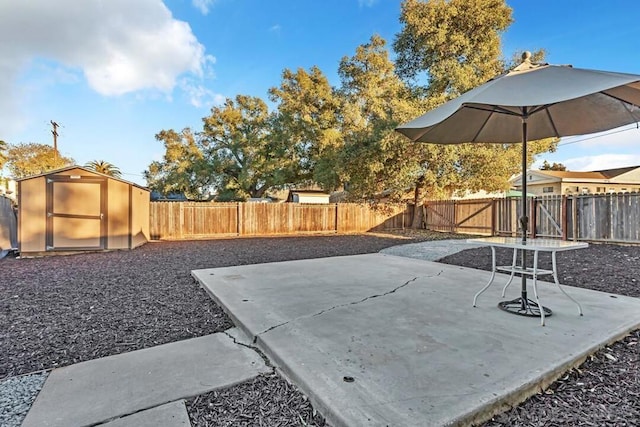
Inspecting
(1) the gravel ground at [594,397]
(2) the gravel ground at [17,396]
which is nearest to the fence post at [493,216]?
(1) the gravel ground at [594,397]

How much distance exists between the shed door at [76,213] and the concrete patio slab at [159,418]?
8.29 meters

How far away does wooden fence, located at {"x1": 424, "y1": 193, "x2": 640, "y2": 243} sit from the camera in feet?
25.0

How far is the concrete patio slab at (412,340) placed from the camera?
162 centimetres

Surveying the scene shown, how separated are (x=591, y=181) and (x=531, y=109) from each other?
2286 centimetres

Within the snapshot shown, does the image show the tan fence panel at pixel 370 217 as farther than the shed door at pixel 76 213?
Yes

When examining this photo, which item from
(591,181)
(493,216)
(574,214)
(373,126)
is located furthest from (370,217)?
(591,181)

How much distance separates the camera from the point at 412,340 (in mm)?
2354

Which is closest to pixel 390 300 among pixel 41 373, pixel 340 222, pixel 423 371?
pixel 423 371

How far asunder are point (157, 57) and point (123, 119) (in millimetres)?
5063

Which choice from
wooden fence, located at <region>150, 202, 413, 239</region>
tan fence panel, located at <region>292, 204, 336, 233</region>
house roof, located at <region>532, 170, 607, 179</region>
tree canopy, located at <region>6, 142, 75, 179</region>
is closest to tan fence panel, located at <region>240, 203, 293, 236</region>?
wooden fence, located at <region>150, 202, 413, 239</region>

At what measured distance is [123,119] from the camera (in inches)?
522

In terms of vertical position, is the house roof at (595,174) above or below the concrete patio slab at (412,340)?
above

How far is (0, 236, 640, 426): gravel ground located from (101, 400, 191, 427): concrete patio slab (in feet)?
0.18

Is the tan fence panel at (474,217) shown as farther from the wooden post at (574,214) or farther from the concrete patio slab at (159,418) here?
the concrete patio slab at (159,418)
